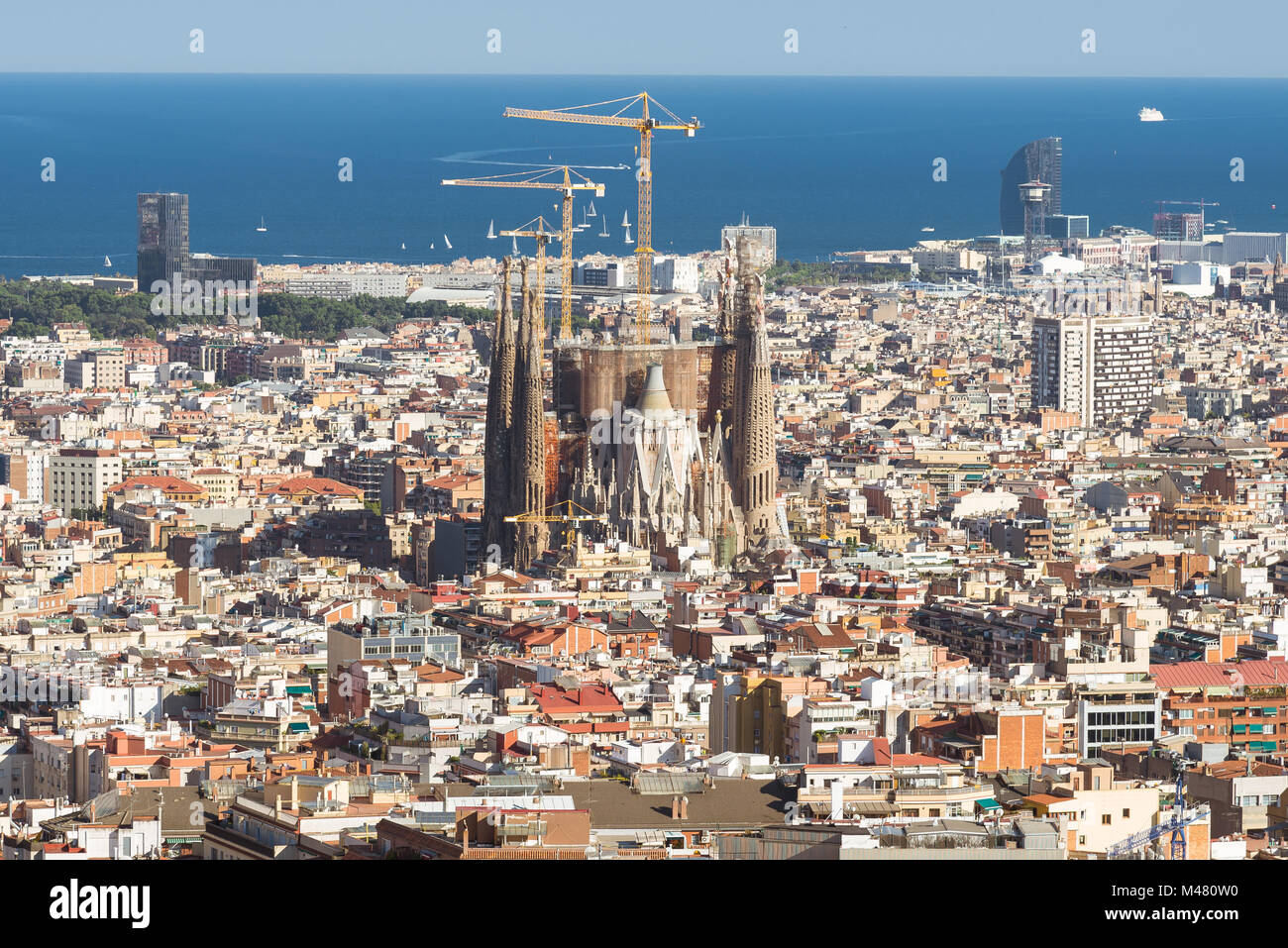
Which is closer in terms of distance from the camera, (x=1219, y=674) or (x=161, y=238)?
(x=1219, y=674)

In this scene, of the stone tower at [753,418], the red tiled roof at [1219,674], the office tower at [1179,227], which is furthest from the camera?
the office tower at [1179,227]

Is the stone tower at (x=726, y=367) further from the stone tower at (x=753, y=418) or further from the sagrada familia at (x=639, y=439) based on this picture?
the stone tower at (x=753, y=418)

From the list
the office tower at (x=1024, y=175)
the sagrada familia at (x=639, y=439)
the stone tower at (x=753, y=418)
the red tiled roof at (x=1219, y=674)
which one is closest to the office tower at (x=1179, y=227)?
the office tower at (x=1024, y=175)

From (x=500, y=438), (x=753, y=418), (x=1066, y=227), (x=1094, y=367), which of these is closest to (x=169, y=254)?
(x=1094, y=367)

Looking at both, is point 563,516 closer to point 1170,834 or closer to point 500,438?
point 500,438
